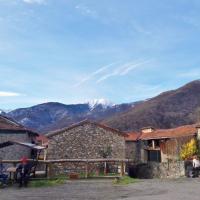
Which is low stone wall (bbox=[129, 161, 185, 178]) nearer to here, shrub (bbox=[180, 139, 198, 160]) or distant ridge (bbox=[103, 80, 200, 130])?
shrub (bbox=[180, 139, 198, 160])

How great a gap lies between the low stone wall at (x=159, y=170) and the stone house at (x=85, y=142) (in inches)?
108

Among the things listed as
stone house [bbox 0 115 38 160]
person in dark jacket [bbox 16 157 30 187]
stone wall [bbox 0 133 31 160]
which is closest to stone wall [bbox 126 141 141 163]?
stone house [bbox 0 115 38 160]

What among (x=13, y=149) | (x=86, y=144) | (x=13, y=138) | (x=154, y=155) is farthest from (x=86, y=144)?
(x=154, y=155)

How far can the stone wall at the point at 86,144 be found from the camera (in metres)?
38.1

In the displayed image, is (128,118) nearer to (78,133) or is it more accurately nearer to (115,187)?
(78,133)

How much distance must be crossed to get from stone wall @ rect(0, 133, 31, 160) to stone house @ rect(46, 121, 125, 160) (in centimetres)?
205

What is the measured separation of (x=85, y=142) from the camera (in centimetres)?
3881

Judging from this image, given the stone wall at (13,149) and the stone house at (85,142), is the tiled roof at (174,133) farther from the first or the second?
the stone wall at (13,149)

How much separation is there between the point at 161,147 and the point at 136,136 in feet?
26.2

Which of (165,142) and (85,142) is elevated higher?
(165,142)

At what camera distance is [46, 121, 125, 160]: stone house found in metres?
38.1

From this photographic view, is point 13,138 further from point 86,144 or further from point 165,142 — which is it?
point 165,142

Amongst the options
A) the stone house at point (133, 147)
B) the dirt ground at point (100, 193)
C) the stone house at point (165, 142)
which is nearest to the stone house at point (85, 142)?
the stone house at point (165, 142)

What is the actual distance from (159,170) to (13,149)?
37.4 ft
